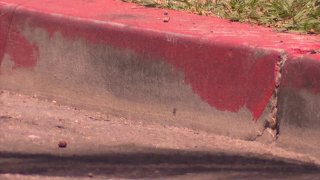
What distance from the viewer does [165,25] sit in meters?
4.84

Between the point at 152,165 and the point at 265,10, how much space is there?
5.17ft

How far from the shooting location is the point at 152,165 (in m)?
3.98

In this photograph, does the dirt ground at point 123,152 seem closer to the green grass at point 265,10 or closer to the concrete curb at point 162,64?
the concrete curb at point 162,64

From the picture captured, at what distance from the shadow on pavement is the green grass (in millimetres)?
1066

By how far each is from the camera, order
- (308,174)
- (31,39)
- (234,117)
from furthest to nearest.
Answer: (31,39) < (234,117) < (308,174)

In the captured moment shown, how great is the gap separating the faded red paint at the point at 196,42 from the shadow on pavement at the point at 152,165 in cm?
35

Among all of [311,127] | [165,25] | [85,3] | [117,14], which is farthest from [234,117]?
[85,3]

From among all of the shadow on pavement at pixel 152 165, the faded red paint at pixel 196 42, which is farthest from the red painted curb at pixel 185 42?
the shadow on pavement at pixel 152 165

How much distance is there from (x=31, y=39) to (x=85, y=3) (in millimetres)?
553

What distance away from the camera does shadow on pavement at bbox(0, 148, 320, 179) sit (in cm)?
387

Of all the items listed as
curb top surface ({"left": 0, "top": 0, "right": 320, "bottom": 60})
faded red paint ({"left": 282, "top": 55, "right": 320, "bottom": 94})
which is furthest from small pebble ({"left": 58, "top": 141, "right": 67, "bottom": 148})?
faded red paint ({"left": 282, "top": 55, "right": 320, "bottom": 94})

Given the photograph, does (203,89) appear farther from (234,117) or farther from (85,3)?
(85,3)

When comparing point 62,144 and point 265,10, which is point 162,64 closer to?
point 62,144

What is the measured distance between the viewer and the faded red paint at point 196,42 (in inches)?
171
